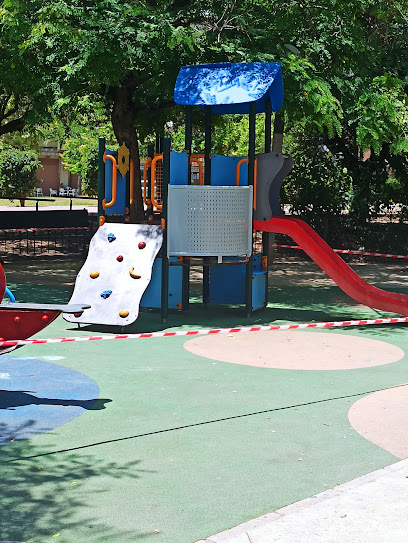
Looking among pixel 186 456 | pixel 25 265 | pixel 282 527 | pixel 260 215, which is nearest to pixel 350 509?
pixel 282 527

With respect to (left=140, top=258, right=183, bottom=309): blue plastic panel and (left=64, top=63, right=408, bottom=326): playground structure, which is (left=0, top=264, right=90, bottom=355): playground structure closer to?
(left=64, top=63, right=408, bottom=326): playground structure

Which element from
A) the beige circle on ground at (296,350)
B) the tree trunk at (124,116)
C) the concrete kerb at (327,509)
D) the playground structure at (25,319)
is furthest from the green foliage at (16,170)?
the concrete kerb at (327,509)

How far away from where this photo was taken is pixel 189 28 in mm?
14242

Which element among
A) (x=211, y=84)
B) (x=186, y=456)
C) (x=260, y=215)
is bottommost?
(x=186, y=456)

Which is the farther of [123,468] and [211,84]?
[211,84]

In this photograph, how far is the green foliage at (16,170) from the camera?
40406 millimetres

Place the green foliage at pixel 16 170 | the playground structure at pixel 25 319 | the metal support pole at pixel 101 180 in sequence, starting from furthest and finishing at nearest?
the green foliage at pixel 16 170 < the metal support pole at pixel 101 180 < the playground structure at pixel 25 319

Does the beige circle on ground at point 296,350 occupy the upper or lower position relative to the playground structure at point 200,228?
lower

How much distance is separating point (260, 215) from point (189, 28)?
12.1 feet

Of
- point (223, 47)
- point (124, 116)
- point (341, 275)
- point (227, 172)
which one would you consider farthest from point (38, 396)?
point (124, 116)

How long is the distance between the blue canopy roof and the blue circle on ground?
502cm

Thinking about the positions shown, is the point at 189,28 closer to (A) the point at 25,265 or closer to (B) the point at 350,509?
(A) the point at 25,265

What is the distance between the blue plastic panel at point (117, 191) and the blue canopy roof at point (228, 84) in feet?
4.87

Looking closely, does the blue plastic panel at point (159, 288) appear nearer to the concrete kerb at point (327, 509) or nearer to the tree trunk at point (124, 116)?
the tree trunk at point (124, 116)
